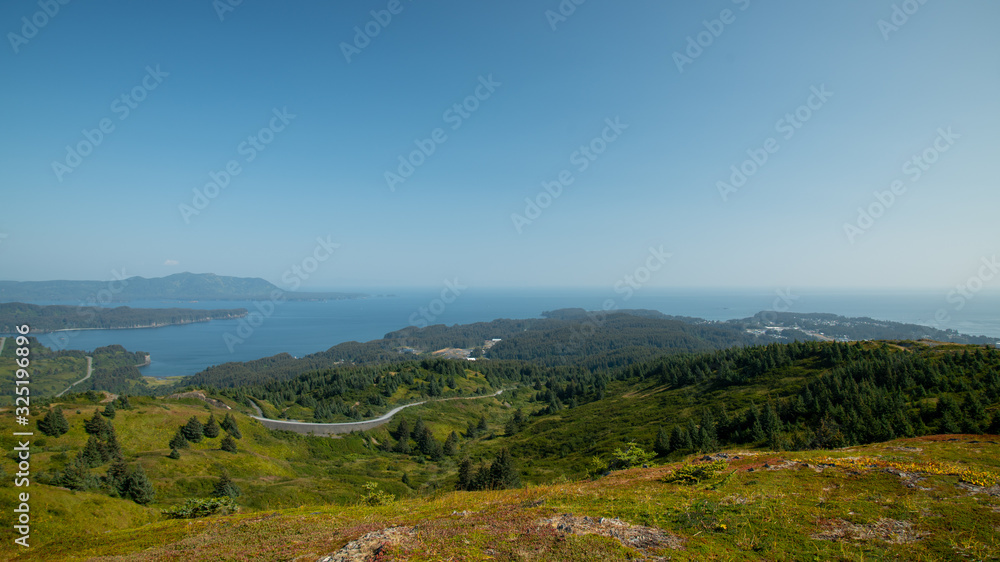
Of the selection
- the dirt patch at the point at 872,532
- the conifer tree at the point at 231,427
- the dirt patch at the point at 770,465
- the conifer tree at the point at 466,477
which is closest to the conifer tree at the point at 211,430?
the conifer tree at the point at 231,427

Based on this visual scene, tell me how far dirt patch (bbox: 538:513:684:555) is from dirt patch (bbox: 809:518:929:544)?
4.66 m

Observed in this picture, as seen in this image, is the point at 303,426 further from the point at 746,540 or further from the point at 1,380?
the point at 1,380

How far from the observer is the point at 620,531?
13.2 metres

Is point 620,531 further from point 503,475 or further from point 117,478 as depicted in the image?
point 117,478

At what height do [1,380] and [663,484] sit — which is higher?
[663,484]

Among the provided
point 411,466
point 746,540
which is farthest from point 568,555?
point 411,466

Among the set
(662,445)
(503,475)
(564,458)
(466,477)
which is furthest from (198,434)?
(662,445)

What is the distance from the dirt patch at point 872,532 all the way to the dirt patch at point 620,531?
15.3 ft

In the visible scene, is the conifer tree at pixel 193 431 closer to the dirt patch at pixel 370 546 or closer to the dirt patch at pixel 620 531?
the dirt patch at pixel 370 546

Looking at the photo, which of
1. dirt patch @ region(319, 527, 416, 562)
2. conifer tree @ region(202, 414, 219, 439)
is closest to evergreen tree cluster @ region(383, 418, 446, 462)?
conifer tree @ region(202, 414, 219, 439)

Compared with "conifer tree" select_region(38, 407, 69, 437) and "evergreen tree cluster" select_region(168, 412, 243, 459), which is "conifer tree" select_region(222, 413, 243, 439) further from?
"conifer tree" select_region(38, 407, 69, 437)

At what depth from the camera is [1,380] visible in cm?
18162

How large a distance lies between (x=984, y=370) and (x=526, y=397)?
12336 cm

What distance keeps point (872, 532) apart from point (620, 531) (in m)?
8.04
